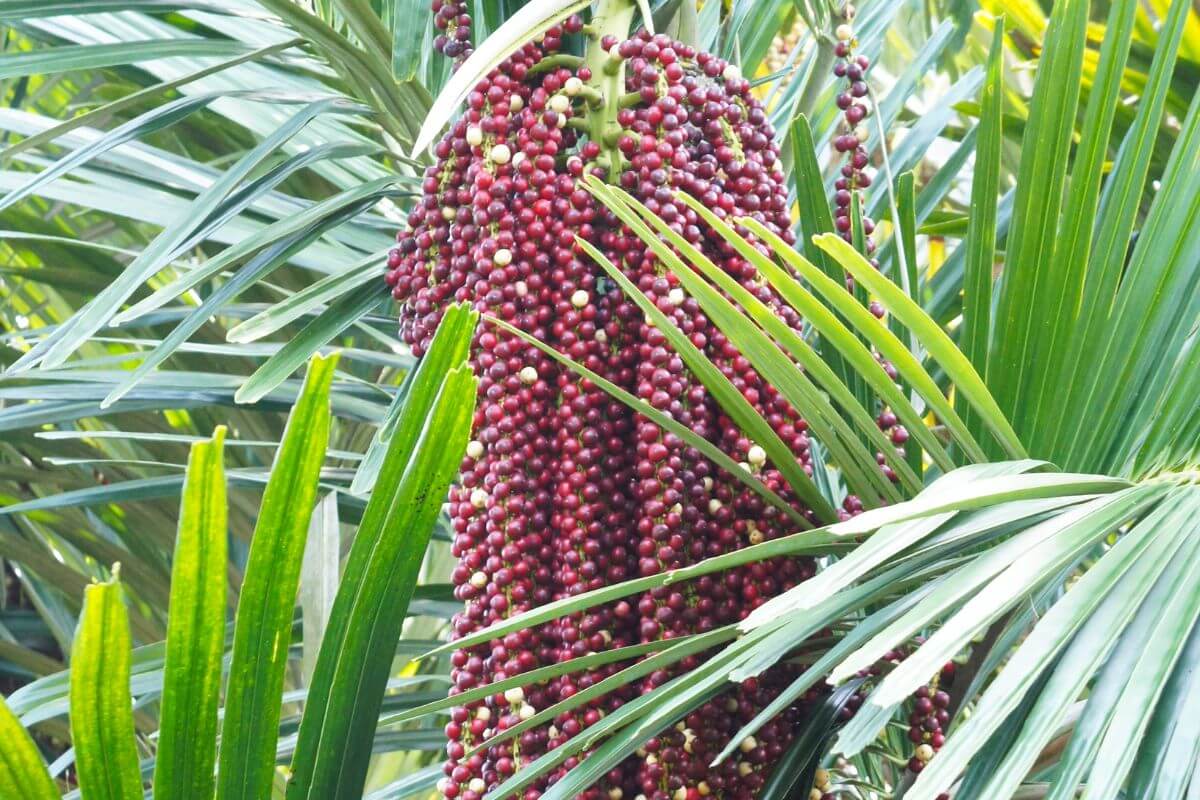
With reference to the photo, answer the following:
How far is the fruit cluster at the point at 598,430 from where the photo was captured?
0.68 meters

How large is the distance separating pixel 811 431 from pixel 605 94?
0.23 metres

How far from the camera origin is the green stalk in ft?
2.50

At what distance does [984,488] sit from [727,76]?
373mm

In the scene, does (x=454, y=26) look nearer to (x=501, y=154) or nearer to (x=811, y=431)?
(x=501, y=154)

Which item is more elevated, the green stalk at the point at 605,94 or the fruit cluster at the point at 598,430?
the green stalk at the point at 605,94

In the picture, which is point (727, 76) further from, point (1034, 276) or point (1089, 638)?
point (1089, 638)

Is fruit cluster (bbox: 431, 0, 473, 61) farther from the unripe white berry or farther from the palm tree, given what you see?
the unripe white berry

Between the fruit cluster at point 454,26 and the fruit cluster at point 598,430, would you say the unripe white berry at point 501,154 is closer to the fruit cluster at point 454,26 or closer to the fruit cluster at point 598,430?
the fruit cluster at point 598,430

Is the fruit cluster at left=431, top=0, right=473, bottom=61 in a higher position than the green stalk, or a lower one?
higher

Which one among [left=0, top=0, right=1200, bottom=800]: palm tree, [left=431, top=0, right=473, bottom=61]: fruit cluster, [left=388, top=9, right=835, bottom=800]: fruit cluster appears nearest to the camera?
[left=0, top=0, right=1200, bottom=800]: palm tree

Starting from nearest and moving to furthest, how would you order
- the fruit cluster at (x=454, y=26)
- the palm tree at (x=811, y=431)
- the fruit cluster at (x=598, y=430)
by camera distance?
the palm tree at (x=811, y=431)
the fruit cluster at (x=598, y=430)
the fruit cluster at (x=454, y=26)

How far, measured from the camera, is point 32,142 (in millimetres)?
875

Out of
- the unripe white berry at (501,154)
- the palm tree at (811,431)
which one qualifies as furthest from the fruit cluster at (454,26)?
the unripe white berry at (501,154)

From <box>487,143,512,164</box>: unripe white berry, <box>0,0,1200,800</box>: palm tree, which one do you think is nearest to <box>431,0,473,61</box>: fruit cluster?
<box>0,0,1200,800</box>: palm tree
